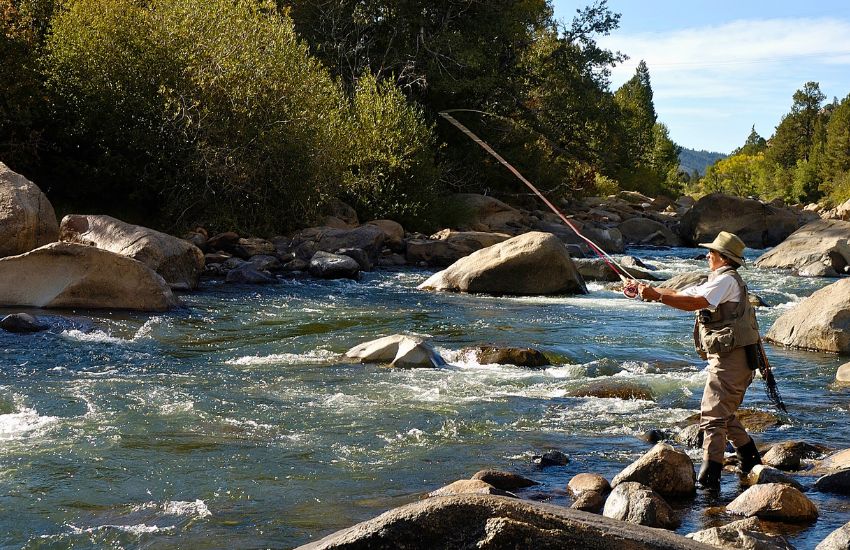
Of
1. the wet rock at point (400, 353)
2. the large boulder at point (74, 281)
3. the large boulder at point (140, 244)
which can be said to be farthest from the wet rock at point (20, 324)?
the wet rock at point (400, 353)

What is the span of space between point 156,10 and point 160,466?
17.3m

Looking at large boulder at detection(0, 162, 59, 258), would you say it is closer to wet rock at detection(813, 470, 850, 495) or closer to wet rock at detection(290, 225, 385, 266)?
wet rock at detection(290, 225, 385, 266)

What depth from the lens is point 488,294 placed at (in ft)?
56.7

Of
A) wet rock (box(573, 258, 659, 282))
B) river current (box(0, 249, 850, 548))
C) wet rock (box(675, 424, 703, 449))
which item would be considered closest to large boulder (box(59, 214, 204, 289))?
river current (box(0, 249, 850, 548))

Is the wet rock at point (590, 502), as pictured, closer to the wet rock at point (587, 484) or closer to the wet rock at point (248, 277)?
the wet rock at point (587, 484)

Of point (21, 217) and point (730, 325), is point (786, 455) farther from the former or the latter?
point (21, 217)

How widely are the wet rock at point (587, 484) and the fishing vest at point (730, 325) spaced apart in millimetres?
1114

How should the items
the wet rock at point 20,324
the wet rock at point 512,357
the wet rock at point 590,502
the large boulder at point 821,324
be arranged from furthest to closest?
the large boulder at point 821,324 < the wet rock at point 20,324 < the wet rock at point 512,357 < the wet rock at point 590,502

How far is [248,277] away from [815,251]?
13536 millimetres

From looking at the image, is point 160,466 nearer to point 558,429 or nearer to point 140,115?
point 558,429

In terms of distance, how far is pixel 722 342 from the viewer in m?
6.34

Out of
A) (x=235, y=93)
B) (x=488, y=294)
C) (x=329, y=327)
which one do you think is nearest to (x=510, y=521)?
(x=329, y=327)

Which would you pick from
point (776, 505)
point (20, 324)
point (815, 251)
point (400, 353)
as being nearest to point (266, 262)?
point (20, 324)

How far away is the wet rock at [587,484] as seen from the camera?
618cm
